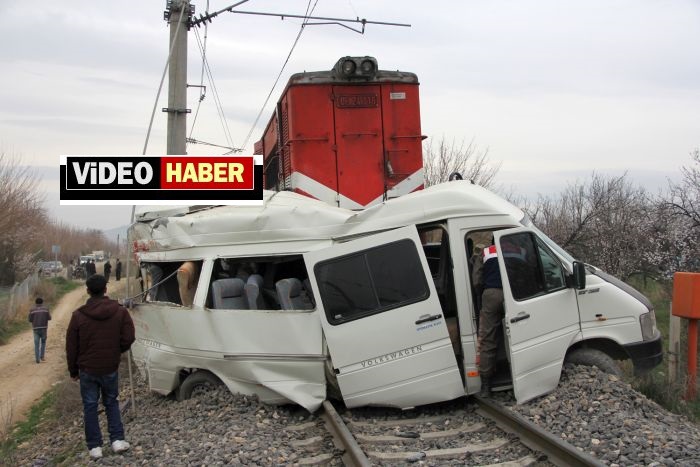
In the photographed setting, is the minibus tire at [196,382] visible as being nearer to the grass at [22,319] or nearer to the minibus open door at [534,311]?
the minibus open door at [534,311]

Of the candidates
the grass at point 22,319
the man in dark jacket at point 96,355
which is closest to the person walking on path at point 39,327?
the grass at point 22,319

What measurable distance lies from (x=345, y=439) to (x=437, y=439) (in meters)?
0.96

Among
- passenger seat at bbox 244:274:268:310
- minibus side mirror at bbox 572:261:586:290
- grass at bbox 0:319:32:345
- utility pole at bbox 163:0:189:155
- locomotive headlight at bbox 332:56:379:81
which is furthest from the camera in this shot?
grass at bbox 0:319:32:345

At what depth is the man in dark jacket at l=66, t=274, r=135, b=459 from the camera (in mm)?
6516

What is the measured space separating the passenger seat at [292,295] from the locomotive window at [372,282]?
0.70 m

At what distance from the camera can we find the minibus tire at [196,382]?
792 cm

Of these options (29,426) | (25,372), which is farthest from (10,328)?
(29,426)

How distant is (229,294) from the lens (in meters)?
7.77

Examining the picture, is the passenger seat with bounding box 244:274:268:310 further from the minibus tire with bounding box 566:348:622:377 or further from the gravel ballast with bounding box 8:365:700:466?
the minibus tire with bounding box 566:348:622:377

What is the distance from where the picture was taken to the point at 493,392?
23.9 feet

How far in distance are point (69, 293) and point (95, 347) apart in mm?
42417

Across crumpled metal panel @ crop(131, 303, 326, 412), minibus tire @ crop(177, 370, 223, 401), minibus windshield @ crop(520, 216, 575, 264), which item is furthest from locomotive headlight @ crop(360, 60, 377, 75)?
minibus tire @ crop(177, 370, 223, 401)

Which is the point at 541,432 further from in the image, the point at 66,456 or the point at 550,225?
the point at 550,225

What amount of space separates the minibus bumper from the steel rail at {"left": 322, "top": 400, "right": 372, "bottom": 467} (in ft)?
10.9
